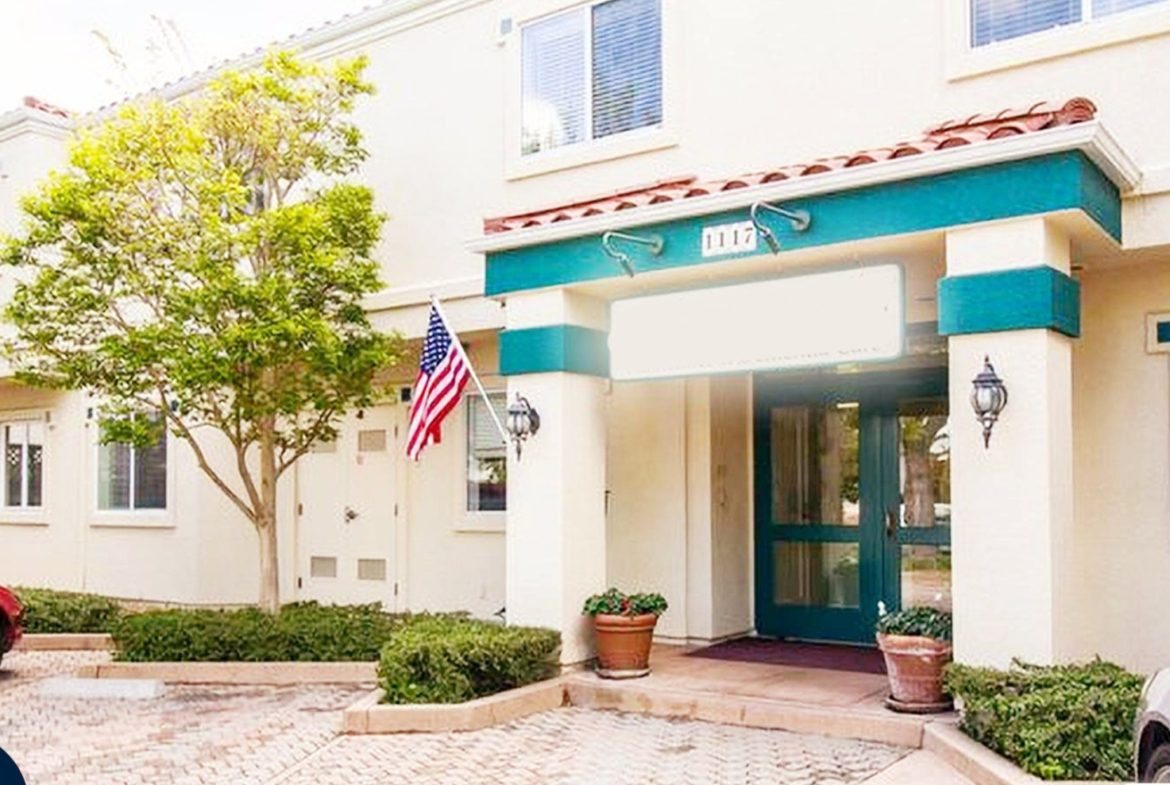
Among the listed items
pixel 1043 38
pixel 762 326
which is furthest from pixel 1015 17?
pixel 762 326

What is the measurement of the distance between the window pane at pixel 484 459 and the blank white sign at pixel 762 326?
11.2 ft

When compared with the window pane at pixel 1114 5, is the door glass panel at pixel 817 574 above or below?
below

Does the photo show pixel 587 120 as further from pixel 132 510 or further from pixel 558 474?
pixel 132 510

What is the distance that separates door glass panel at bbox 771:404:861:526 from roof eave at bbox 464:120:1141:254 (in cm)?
312

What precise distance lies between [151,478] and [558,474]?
29.6ft

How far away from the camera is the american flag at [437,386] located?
9969mm

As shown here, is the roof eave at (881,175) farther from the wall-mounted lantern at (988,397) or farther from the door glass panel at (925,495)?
the door glass panel at (925,495)

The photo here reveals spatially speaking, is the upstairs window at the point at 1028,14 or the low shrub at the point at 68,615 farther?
the low shrub at the point at 68,615

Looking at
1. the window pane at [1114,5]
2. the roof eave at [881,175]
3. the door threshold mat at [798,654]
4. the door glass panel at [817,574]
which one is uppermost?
the window pane at [1114,5]

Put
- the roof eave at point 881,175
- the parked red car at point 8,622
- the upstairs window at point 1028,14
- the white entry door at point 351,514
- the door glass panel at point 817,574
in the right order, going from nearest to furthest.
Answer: the roof eave at point 881,175 → the upstairs window at point 1028,14 → the door glass panel at point 817,574 → the parked red car at point 8,622 → the white entry door at point 351,514

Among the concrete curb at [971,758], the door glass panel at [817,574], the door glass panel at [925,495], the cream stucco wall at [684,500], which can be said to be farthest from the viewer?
the cream stucco wall at [684,500]

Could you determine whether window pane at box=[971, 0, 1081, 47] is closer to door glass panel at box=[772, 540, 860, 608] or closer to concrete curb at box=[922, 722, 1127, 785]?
door glass panel at box=[772, 540, 860, 608]

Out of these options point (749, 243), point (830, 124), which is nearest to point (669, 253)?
point (749, 243)

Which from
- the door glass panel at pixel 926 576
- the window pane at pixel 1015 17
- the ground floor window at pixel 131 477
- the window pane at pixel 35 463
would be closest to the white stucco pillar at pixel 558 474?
the door glass panel at pixel 926 576
